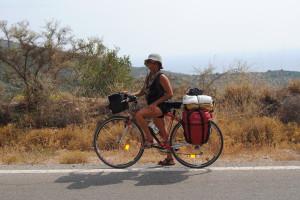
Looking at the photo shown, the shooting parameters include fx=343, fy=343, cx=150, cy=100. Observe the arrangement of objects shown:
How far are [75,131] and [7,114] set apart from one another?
297cm

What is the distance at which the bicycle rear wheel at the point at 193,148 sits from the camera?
5.51m

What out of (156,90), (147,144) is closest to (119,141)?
(147,144)

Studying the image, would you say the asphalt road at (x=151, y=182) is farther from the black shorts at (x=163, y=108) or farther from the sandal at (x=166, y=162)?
the black shorts at (x=163, y=108)

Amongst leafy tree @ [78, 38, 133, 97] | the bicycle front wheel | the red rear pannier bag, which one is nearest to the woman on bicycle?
the bicycle front wheel

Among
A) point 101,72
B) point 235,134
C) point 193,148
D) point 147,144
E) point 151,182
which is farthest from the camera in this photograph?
point 101,72

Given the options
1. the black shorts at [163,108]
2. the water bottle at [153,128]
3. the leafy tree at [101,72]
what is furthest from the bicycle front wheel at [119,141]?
the leafy tree at [101,72]

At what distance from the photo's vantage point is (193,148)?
564 cm

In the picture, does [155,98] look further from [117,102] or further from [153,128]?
[117,102]

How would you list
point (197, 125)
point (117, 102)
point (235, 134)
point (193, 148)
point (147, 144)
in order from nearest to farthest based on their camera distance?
point (197, 125) → point (117, 102) → point (147, 144) → point (193, 148) → point (235, 134)

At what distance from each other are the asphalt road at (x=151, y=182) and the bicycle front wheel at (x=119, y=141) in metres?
0.22

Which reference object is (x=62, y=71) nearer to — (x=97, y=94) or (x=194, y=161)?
(x=97, y=94)

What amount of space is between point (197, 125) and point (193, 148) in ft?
1.94

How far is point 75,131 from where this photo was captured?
8.09m

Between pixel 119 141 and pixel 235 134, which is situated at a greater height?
pixel 119 141
